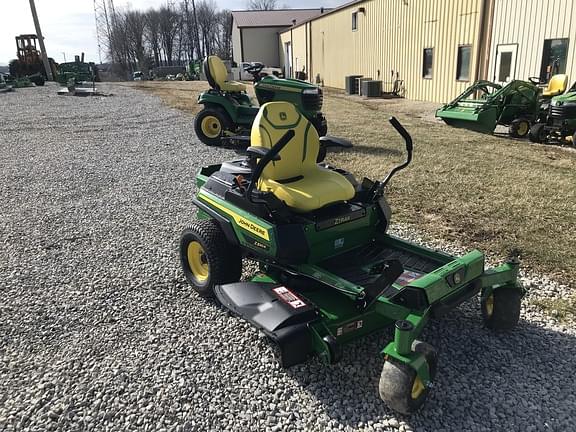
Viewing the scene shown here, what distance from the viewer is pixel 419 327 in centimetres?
Result: 240

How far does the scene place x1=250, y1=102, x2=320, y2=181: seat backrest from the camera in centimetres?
341

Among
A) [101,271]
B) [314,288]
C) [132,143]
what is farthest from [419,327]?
[132,143]

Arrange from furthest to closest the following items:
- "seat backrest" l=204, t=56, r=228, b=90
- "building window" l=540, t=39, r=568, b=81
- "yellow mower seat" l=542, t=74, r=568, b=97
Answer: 1. "building window" l=540, t=39, r=568, b=81
2. "yellow mower seat" l=542, t=74, r=568, b=97
3. "seat backrest" l=204, t=56, r=228, b=90

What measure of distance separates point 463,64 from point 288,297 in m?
12.7

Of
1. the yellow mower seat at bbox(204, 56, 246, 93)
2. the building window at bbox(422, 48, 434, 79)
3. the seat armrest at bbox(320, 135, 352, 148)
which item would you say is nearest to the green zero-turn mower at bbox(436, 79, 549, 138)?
the yellow mower seat at bbox(204, 56, 246, 93)

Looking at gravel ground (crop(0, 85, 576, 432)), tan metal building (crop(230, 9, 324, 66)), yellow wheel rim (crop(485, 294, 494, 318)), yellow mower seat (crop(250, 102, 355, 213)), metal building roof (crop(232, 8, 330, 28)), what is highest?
metal building roof (crop(232, 8, 330, 28))

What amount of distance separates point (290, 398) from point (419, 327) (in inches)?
30.3

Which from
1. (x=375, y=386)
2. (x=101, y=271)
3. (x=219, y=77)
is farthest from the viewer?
(x=219, y=77)

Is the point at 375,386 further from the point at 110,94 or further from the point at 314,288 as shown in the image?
the point at 110,94

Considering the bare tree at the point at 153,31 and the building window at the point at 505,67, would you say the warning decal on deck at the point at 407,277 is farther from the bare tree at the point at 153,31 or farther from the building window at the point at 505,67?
the bare tree at the point at 153,31

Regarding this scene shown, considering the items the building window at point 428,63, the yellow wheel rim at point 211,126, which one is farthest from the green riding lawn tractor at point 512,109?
the building window at point 428,63

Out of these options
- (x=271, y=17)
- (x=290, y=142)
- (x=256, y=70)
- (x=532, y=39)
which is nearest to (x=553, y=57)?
(x=532, y=39)

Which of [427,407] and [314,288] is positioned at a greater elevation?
[314,288]

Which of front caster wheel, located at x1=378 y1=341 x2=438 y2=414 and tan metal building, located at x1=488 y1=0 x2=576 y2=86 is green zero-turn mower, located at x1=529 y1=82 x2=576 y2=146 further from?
front caster wheel, located at x1=378 y1=341 x2=438 y2=414
